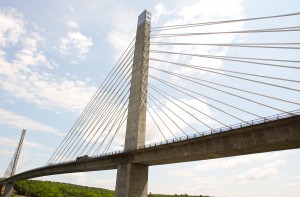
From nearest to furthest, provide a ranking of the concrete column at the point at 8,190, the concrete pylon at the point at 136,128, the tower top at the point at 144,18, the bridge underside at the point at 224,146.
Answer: the bridge underside at the point at 224,146 → the concrete pylon at the point at 136,128 → the tower top at the point at 144,18 → the concrete column at the point at 8,190

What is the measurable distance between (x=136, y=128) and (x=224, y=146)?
15.6 metres

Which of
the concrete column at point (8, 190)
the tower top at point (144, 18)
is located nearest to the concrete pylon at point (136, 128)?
the tower top at point (144, 18)

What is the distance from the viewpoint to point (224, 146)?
2978 centimetres

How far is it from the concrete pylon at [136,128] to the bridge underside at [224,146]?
1402mm

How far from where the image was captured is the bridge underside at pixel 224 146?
25.2 metres

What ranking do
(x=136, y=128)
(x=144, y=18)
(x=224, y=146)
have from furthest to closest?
(x=144, y=18) → (x=136, y=128) → (x=224, y=146)

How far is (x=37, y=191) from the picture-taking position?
163 m

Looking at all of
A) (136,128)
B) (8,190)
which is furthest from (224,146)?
(8,190)

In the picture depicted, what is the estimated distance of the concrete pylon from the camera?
4019 cm

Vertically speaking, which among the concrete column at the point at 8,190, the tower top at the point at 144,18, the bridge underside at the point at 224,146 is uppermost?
the tower top at the point at 144,18

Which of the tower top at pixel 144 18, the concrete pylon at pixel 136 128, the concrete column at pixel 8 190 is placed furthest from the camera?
the concrete column at pixel 8 190

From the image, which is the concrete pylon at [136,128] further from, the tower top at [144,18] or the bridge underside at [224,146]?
the tower top at [144,18]

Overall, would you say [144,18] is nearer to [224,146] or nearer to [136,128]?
[136,128]

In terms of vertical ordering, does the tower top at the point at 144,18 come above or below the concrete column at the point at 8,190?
above
